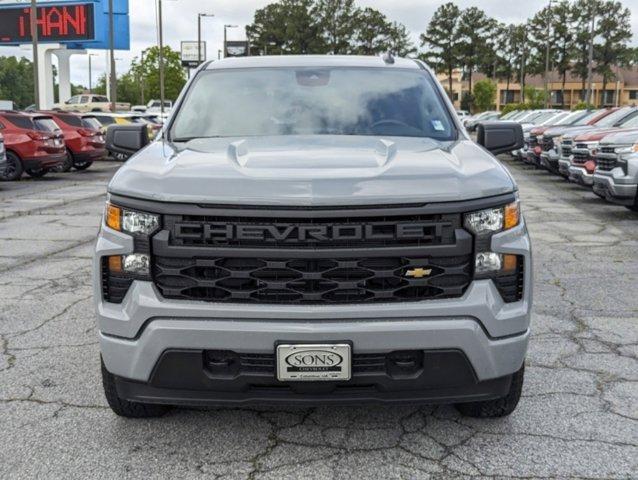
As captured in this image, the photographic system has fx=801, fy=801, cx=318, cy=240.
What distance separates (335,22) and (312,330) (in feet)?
353

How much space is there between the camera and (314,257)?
3.16 meters

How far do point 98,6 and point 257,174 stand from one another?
4524 centimetres

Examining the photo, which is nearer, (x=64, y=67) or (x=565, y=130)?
(x=565, y=130)

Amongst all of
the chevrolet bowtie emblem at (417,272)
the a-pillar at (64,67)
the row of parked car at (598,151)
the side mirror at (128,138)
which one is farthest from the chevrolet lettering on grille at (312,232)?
the a-pillar at (64,67)

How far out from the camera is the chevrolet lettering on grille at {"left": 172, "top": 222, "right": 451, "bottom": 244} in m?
3.16

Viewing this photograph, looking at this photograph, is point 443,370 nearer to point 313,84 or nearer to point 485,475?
point 485,475

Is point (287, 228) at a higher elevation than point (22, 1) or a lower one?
lower

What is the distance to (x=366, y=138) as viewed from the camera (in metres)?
4.20

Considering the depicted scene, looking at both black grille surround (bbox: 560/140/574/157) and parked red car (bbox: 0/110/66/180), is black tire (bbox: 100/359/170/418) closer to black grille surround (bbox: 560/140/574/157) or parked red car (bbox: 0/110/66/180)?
black grille surround (bbox: 560/140/574/157)

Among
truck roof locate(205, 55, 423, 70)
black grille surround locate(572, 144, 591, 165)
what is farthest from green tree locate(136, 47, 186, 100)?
truck roof locate(205, 55, 423, 70)

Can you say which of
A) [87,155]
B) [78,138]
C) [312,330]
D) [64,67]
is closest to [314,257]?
[312,330]

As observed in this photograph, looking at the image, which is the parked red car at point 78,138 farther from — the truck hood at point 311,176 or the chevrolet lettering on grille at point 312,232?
the chevrolet lettering on grille at point 312,232

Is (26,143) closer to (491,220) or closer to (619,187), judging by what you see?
(619,187)

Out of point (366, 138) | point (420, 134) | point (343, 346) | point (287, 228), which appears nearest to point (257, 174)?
point (287, 228)
